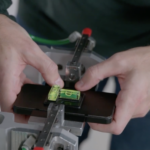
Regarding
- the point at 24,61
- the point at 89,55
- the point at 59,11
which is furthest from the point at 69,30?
the point at 24,61

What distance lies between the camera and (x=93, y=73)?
782 millimetres

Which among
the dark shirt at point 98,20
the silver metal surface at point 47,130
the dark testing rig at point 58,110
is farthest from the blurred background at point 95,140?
the silver metal surface at point 47,130

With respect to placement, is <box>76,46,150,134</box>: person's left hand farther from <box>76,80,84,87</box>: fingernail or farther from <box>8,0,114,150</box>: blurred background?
<box>8,0,114,150</box>: blurred background

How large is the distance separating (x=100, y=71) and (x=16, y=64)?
0.22 metres

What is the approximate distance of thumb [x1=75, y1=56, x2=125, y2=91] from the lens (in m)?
0.78

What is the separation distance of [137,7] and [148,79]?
312 millimetres

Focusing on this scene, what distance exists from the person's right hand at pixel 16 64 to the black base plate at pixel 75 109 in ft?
0.09

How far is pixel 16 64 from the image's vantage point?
0.78m

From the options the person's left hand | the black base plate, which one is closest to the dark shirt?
the person's left hand

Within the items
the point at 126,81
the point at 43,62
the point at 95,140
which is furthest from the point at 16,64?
the point at 95,140

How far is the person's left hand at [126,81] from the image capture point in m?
0.75

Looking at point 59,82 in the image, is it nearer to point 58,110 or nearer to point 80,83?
point 80,83

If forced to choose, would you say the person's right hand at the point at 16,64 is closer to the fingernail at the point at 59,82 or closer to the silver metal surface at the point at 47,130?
the fingernail at the point at 59,82

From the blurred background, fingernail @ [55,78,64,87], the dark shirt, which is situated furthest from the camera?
the blurred background
